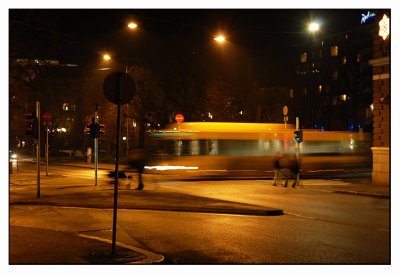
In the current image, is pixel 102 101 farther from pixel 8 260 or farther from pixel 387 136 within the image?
pixel 8 260

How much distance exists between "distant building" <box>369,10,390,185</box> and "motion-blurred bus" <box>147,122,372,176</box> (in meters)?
4.52

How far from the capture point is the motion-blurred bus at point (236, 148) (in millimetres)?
24812

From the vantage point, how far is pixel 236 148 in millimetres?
25625

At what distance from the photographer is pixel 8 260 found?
22.6 feet

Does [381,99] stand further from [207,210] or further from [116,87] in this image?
[116,87]

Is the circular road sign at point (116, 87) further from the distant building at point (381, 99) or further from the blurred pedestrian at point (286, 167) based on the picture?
the distant building at point (381, 99)

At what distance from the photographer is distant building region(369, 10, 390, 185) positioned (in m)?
20.7

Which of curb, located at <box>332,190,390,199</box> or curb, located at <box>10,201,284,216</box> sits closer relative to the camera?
curb, located at <box>10,201,284,216</box>

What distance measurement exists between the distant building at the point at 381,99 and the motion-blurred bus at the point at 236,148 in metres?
4.52

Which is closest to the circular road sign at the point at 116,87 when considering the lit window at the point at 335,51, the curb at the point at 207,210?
the curb at the point at 207,210

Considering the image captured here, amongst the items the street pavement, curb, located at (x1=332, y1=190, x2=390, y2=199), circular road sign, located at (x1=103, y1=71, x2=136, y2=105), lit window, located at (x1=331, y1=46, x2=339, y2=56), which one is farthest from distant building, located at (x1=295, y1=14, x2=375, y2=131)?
circular road sign, located at (x1=103, y1=71, x2=136, y2=105)

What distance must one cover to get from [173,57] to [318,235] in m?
30.9

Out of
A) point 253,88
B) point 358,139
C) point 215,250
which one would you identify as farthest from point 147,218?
point 253,88

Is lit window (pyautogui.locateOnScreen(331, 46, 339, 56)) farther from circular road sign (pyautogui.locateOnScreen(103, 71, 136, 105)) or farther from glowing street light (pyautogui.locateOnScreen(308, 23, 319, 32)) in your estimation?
circular road sign (pyautogui.locateOnScreen(103, 71, 136, 105))
